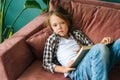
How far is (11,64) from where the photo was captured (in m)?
1.79

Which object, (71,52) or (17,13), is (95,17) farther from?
(17,13)

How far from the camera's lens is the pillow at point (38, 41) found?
1.95 metres

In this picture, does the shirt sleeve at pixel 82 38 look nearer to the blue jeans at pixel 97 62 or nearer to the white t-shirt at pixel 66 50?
the white t-shirt at pixel 66 50

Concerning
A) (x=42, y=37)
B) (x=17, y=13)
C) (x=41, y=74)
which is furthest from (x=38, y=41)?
(x=17, y=13)

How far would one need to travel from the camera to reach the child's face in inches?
73.7

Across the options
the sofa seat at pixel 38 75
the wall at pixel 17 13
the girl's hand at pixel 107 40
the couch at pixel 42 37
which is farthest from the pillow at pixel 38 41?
the wall at pixel 17 13

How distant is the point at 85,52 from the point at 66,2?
1.90ft

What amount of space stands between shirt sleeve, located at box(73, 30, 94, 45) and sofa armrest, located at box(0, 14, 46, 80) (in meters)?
0.33

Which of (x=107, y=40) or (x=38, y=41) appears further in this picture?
(x=38, y=41)

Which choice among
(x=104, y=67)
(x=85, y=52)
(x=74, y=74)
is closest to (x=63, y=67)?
(x=74, y=74)

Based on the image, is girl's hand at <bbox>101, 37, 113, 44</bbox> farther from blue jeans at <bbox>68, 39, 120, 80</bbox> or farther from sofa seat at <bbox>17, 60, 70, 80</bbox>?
sofa seat at <bbox>17, 60, 70, 80</bbox>

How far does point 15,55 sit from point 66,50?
373 mm

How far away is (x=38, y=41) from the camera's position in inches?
76.9

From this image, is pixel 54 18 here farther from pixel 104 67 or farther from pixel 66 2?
pixel 104 67
